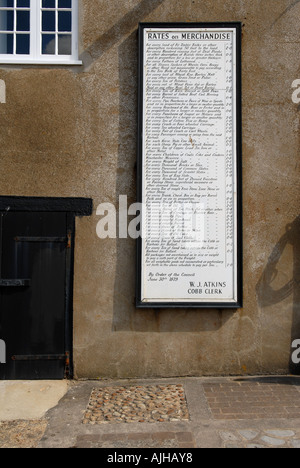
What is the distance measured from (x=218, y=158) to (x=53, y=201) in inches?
90.4

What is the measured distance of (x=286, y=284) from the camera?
5.53m

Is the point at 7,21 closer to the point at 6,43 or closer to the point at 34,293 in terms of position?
the point at 6,43

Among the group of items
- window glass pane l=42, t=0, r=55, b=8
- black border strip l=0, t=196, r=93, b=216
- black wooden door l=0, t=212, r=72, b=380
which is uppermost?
window glass pane l=42, t=0, r=55, b=8

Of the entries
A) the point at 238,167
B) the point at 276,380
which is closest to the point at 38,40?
the point at 238,167

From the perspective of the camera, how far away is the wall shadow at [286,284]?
5.52 meters

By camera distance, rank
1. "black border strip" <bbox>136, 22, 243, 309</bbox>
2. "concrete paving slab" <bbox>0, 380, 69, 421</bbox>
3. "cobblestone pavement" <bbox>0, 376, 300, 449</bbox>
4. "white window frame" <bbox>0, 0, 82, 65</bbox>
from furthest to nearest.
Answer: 1. "white window frame" <bbox>0, 0, 82, 65</bbox>
2. "black border strip" <bbox>136, 22, 243, 309</bbox>
3. "concrete paving slab" <bbox>0, 380, 69, 421</bbox>
4. "cobblestone pavement" <bbox>0, 376, 300, 449</bbox>

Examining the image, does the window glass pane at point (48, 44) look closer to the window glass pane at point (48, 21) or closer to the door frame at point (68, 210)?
the window glass pane at point (48, 21)

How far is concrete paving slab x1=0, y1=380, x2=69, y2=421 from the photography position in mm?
4449

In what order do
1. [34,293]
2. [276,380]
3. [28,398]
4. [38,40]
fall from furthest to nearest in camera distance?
1. [38,40]
2. [34,293]
3. [276,380]
4. [28,398]

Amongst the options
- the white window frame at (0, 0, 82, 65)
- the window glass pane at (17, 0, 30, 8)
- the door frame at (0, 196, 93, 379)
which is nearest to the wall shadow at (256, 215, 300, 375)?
the door frame at (0, 196, 93, 379)

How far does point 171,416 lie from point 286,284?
7.84 ft

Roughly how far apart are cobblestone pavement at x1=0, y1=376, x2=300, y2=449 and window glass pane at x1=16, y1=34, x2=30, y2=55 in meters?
4.61

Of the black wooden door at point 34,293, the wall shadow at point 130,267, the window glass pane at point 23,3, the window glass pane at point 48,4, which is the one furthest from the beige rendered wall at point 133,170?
the window glass pane at point 23,3

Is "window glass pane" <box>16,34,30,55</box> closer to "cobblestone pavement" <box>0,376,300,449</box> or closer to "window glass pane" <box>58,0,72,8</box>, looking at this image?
"window glass pane" <box>58,0,72,8</box>
